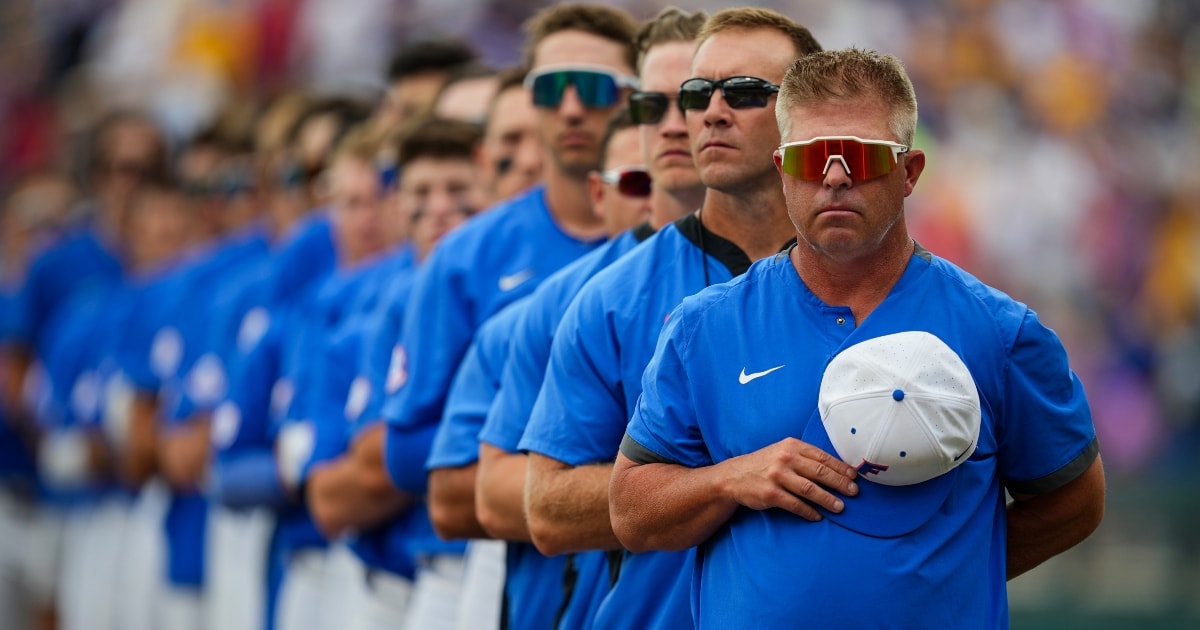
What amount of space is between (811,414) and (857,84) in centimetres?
69

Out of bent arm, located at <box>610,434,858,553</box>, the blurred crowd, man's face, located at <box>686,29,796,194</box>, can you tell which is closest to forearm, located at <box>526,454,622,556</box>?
bent arm, located at <box>610,434,858,553</box>

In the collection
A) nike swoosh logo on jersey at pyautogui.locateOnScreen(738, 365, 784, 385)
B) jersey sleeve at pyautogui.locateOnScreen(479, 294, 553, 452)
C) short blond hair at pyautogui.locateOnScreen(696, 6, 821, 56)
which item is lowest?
nike swoosh logo on jersey at pyautogui.locateOnScreen(738, 365, 784, 385)

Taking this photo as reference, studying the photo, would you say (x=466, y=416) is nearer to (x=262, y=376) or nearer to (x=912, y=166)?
(x=912, y=166)

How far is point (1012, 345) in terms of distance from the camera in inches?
148

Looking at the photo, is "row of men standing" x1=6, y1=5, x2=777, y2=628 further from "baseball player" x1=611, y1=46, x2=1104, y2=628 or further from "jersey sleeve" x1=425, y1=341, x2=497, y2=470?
"baseball player" x1=611, y1=46, x2=1104, y2=628

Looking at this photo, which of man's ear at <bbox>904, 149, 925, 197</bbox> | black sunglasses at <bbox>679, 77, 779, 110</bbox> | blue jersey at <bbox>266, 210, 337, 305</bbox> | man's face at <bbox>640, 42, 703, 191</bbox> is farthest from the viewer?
blue jersey at <bbox>266, 210, 337, 305</bbox>

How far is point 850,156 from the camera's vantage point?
12.2ft

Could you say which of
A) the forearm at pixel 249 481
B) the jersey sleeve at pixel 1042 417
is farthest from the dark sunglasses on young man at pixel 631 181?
the forearm at pixel 249 481

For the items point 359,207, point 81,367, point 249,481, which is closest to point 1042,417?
point 359,207

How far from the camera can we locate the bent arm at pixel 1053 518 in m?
3.97

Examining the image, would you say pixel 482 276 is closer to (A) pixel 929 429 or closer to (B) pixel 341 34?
(A) pixel 929 429

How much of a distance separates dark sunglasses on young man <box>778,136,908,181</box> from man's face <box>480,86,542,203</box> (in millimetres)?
3296

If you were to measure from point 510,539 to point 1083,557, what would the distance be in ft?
29.2

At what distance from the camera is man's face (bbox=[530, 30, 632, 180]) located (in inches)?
248
